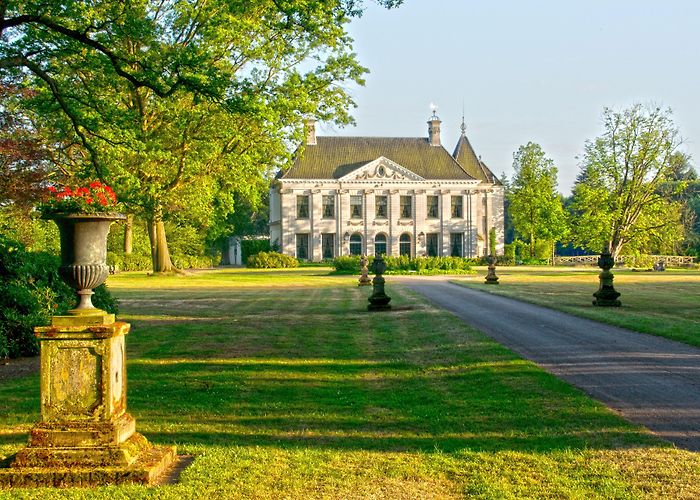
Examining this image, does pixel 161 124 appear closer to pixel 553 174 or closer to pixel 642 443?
pixel 642 443

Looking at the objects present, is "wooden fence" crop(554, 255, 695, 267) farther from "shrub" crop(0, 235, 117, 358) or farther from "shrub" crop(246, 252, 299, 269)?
"shrub" crop(0, 235, 117, 358)

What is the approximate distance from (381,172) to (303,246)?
10.6 meters

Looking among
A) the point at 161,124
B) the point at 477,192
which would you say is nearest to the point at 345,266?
the point at 161,124

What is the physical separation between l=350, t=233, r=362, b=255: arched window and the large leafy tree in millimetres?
28456

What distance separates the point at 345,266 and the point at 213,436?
1518 inches

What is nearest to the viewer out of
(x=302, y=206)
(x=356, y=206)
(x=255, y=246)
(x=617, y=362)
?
(x=617, y=362)

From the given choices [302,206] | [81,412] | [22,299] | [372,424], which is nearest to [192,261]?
Result: [302,206]

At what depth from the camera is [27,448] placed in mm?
4973

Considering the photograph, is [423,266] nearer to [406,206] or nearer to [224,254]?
[406,206]


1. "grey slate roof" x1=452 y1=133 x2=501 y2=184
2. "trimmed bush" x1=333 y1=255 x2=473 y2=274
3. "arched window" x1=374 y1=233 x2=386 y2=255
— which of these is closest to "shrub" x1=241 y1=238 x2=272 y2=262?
"arched window" x1=374 y1=233 x2=386 y2=255

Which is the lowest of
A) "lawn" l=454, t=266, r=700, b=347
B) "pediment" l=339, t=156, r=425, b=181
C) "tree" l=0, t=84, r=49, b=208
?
"lawn" l=454, t=266, r=700, b=347

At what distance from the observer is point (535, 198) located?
66.2 meters

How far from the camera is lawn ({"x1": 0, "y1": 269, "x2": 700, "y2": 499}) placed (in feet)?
15.2

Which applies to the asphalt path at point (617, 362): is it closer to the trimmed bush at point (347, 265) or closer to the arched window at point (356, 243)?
the trimmed bush at point (347, 265)
